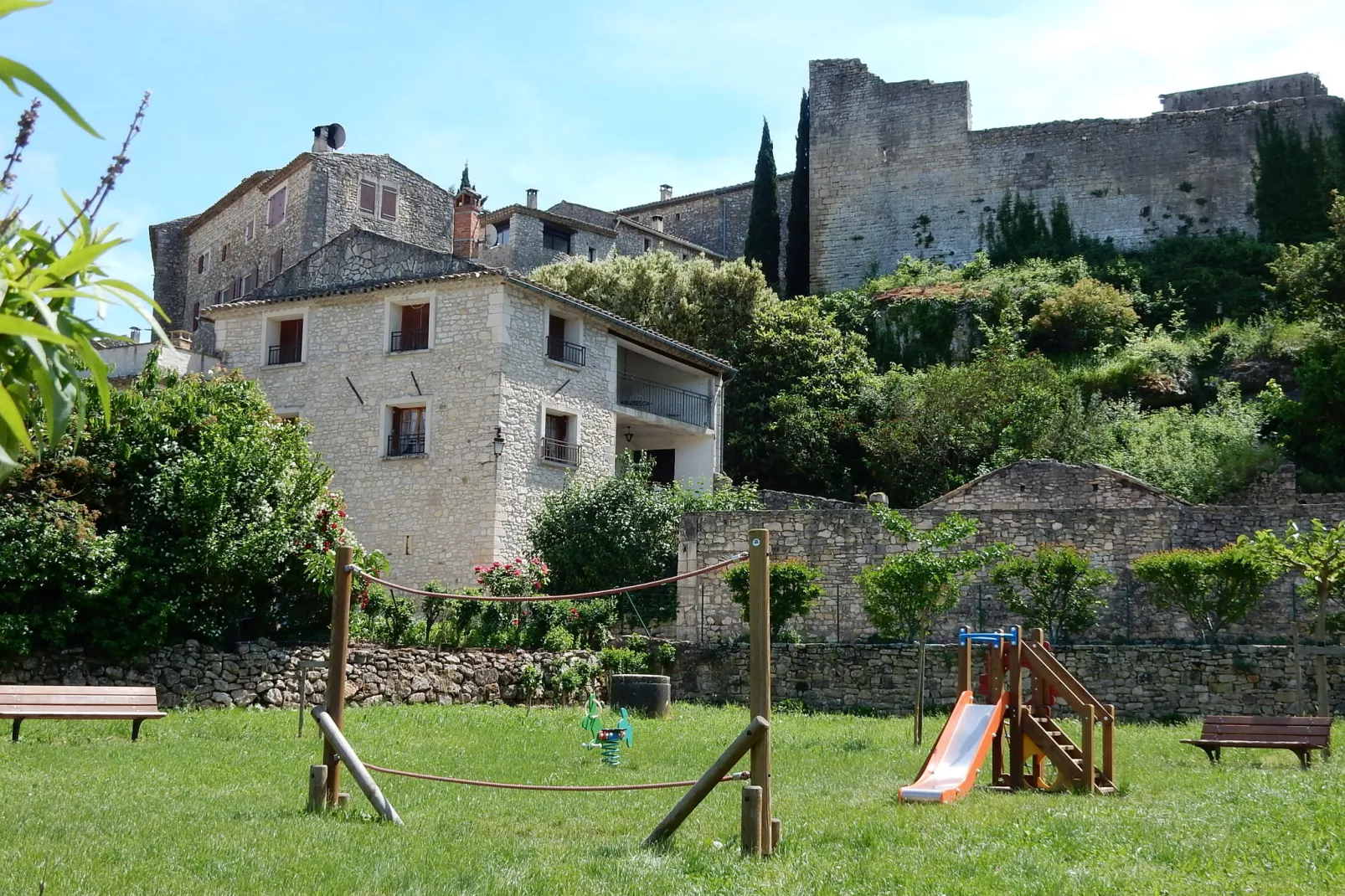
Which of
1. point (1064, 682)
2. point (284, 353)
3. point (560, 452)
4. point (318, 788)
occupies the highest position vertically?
point (284, 353)

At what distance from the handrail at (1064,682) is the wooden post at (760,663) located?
12.8 ft

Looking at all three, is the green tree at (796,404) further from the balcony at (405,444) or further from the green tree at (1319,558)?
the green tree at (1319,558)

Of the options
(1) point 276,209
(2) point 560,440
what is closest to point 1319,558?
(2) point 560,440

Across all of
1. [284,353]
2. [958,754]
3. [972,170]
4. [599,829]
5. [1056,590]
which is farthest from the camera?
[972,170]

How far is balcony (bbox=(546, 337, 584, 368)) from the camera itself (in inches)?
1022

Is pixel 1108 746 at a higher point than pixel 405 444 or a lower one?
lower

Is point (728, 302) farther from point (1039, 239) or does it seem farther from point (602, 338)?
point (1039, 239)

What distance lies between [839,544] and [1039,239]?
25206 millimetres

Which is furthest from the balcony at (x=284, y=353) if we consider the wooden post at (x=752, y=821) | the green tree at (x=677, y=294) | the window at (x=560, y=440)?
the wooden post at (x=752, y=821)

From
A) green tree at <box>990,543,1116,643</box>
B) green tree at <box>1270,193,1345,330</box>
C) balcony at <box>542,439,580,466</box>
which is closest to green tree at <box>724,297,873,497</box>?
balcony at <box>542,439,580,466</box>

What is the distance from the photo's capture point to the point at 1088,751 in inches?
391

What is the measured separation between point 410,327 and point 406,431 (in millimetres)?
2135

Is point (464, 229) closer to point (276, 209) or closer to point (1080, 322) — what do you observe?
point (276, 209)

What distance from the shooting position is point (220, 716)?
46.4ft
